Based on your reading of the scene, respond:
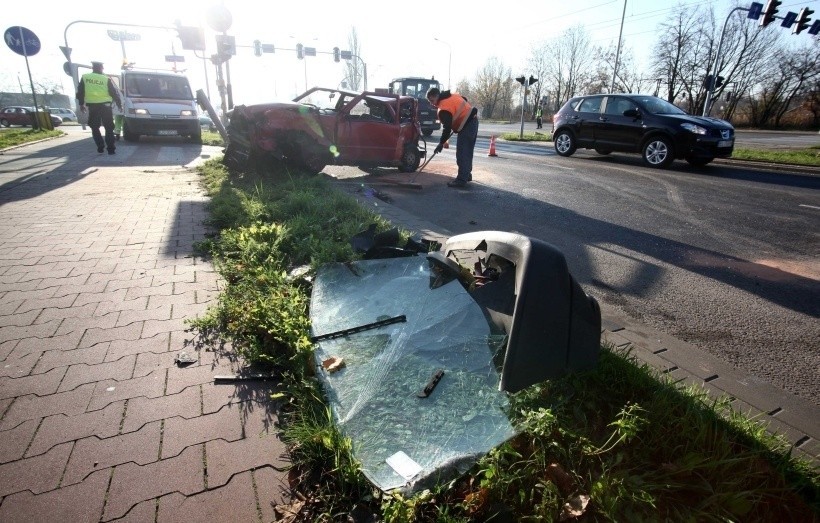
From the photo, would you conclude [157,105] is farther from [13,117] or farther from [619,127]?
[13,117]

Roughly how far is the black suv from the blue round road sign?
53.4 ft

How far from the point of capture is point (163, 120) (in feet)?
44.7

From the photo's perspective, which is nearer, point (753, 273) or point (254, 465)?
point (254, 465)

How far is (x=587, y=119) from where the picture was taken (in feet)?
42.4

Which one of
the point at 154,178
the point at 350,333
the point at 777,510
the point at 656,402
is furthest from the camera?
the point at 154,178

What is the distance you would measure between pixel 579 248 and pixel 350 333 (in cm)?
333

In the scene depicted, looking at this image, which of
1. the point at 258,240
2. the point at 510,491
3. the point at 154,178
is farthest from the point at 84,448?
the point at 154,178

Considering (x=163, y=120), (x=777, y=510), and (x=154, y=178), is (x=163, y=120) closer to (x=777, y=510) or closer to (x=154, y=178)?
(x=154, y=178)

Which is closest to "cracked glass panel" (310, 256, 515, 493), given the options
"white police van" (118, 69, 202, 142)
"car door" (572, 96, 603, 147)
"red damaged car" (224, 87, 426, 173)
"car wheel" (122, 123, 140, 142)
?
"red damaged car" (224, 87, 426, 173)

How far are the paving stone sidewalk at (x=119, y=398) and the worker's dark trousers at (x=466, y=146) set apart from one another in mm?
5600

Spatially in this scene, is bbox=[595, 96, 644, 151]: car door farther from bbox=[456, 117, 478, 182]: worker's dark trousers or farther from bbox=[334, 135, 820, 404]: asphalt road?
bbox=[456, 117, 478, 182]: worker's dark trousers

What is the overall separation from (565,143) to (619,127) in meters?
2.32

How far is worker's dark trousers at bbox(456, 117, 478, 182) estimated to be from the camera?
8445 mm

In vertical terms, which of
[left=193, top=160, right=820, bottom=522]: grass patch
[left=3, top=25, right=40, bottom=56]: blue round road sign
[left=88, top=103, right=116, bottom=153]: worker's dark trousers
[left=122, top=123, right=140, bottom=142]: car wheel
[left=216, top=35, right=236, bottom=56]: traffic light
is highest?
[left=216, top=35, right=236, bottom=56]: traffic light
